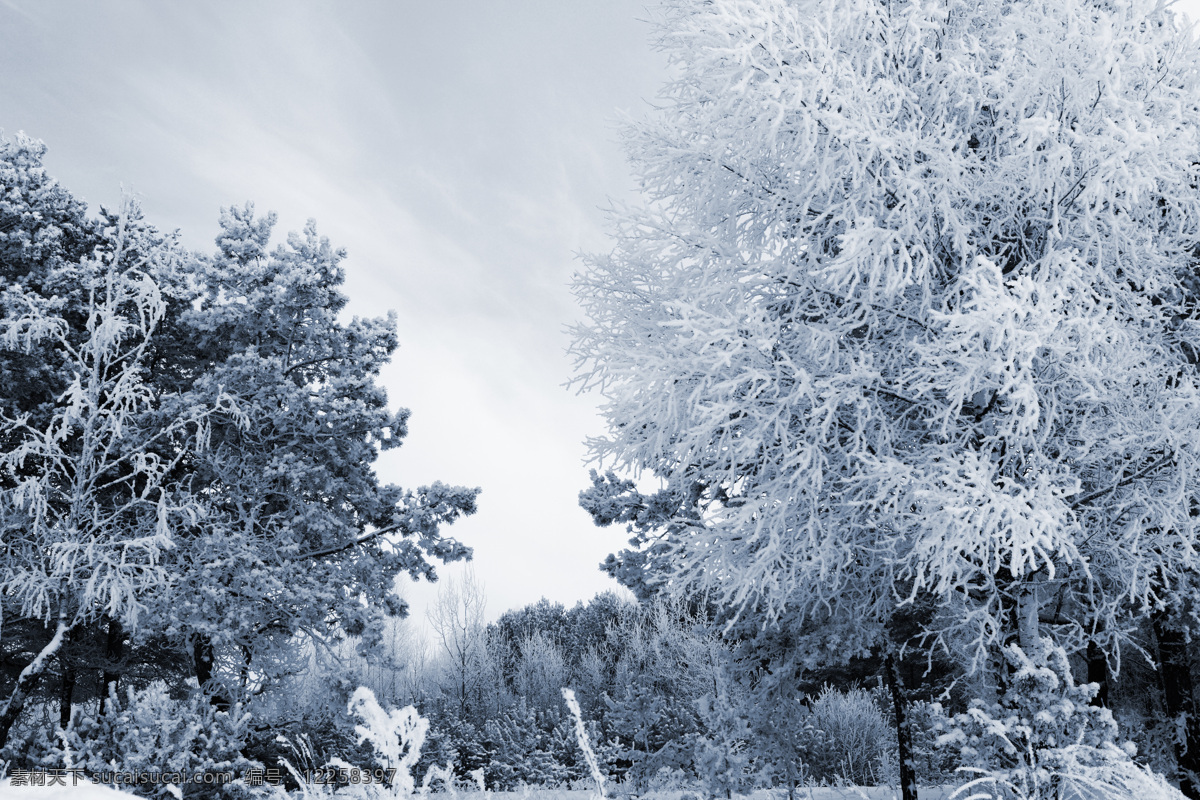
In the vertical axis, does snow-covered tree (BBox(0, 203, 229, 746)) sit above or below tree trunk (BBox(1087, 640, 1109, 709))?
above

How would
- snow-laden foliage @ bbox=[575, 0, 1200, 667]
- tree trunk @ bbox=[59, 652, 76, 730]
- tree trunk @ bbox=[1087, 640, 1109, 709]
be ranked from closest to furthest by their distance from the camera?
snow-laden foliage @ bbox=[575, 0, 1200, 667]
tree trunk @ bbox=[1087, 640, 1109, 709]
tree trunk @ bbox=[59, 652, 76, 730]

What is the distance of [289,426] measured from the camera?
16.3 meters

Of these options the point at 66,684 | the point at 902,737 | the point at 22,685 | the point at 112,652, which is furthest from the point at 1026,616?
the point at 66,684

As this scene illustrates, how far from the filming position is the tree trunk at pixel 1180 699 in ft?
32.5

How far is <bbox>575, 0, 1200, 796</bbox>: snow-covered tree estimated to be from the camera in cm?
661

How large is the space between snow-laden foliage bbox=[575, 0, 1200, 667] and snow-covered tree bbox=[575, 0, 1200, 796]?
0.04 meters

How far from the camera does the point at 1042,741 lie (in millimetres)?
5766

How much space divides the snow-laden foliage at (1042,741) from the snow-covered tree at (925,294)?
0.96 metres

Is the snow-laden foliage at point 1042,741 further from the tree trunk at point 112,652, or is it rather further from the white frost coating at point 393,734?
the tree trunk at point 112,652

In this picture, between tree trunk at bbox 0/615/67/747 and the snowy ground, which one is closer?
the snowy ground

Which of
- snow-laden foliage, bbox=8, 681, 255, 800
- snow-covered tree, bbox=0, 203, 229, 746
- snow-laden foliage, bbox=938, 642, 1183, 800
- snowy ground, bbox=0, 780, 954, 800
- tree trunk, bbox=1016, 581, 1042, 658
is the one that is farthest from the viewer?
snow-covered tree, bbox=0, 203, 229, 746

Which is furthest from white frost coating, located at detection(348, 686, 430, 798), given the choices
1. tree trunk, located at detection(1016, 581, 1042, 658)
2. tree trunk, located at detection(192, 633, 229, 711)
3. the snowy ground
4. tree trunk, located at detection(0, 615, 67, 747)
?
tree trunk, located at detection(192, 633, 229, 711)

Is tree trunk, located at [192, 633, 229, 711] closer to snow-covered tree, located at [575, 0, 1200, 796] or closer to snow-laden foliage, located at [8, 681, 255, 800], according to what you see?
snow-laden foliage, located at [8, 681, 255, 800]

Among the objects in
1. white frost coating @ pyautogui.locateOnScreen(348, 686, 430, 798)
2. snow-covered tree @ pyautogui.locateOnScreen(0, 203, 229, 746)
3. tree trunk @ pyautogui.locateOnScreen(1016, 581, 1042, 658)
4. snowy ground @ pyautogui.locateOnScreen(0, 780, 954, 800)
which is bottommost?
snowy ground @ pyautogui.locateOnScreen(0, 780, 954, 800)
